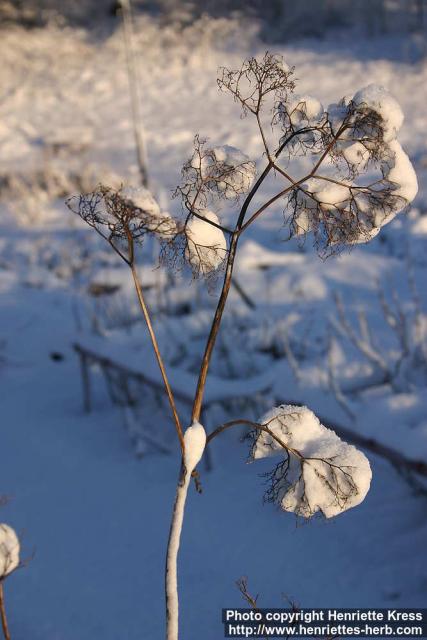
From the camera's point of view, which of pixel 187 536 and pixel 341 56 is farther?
pixel 341 56

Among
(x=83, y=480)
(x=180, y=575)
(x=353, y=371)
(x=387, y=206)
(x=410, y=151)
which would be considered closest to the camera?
(x=387, y=206)

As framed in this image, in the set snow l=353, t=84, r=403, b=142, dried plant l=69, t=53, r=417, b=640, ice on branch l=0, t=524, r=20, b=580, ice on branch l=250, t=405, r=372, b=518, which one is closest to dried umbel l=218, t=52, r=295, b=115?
dried plant l=69, t=53, r=417, b=640

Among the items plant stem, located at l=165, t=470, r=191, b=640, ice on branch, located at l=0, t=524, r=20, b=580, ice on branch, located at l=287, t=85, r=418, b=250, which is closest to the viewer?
plant stem, located at l=165, t=470, r=191, b=640

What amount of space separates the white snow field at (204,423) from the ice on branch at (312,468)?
0.75 ft

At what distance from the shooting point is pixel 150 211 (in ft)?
2.97

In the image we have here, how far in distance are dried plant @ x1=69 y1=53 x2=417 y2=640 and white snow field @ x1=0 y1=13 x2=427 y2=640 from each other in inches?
2.2

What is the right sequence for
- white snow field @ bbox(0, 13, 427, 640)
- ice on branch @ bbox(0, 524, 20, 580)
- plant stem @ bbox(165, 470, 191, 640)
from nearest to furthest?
plant stem @ bbox(165, 470, 191, 640)
ice on branch @ bbox(0, 524, 20, 580)
white snow field @ bbox(0, 13, 427, 640)

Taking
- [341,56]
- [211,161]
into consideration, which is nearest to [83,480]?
[211,161]

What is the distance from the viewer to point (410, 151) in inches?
509

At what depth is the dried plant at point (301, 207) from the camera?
94 cm

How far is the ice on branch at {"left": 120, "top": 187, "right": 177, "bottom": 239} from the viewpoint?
2.95 feet

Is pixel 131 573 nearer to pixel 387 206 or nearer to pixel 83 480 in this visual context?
pixel 83 480

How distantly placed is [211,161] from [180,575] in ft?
9.03

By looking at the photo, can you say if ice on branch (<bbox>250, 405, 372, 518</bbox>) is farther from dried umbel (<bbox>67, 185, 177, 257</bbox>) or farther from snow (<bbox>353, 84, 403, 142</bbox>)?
snow (<bbox>353, 84, 403, 142</bbox>)
